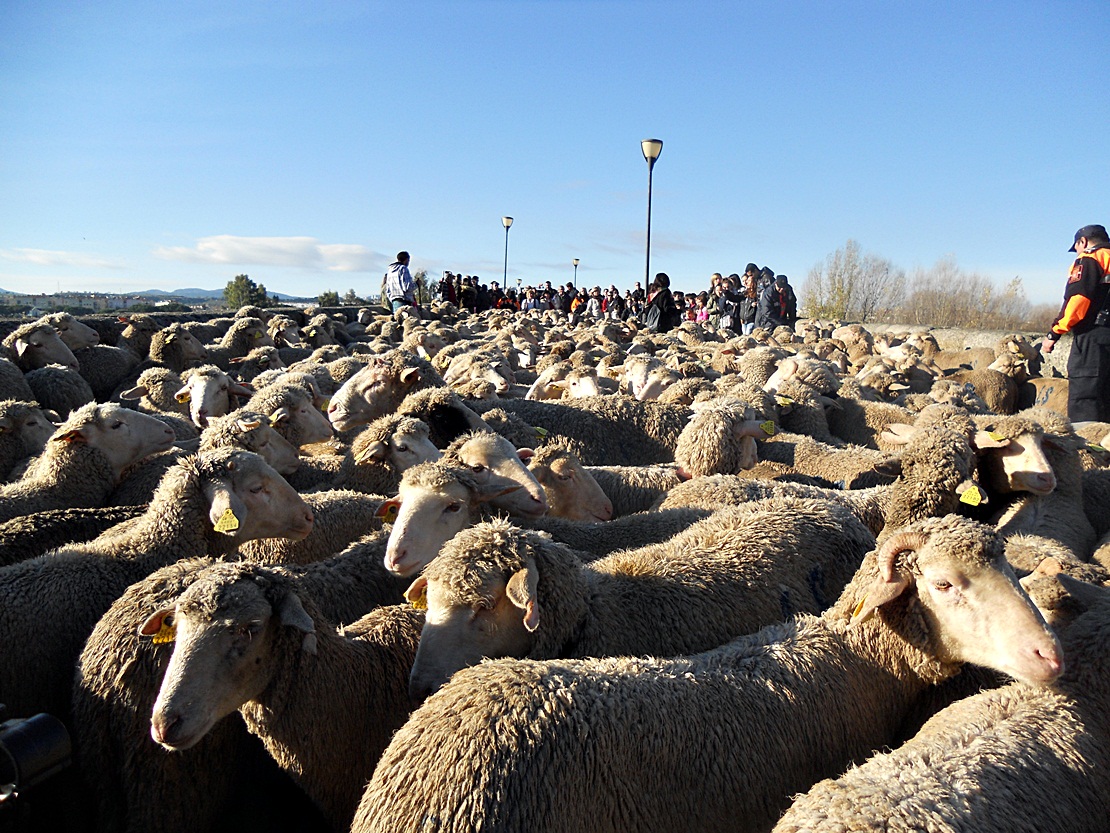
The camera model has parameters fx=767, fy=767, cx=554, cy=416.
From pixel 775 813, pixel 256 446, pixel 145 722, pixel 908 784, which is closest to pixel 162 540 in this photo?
pixel 145 722

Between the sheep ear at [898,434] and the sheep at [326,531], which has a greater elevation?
the sheep ear at [898,434]

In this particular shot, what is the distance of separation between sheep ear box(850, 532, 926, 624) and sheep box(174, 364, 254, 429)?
5.57m

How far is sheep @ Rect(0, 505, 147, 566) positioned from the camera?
3.74 meters

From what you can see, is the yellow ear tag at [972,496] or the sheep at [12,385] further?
the sheep at [12,385]

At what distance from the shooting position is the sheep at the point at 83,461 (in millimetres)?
4664

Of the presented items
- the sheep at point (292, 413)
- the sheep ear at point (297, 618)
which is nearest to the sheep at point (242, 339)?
the sheep at point (292, 413)

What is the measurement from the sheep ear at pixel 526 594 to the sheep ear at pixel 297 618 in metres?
0.68

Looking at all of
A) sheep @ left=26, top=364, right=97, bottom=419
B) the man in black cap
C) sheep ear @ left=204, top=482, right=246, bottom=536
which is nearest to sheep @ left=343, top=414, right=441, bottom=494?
sheep ear @ left=204, top=482, right=246, bottom=536

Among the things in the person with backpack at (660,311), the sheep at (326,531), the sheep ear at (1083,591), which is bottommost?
the sheep at (326,531)

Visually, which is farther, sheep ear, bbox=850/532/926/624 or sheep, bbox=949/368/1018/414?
sheep, bbox=949/368/1018/414

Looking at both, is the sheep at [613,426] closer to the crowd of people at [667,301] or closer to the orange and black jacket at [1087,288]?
the orange and black jacket at [1087,288]

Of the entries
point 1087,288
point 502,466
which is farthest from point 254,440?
point 1087,288

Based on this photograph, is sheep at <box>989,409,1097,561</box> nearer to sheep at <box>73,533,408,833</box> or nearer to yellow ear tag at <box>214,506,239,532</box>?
sheep at <box>73,533,408,833</box>

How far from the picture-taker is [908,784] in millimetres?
1989
